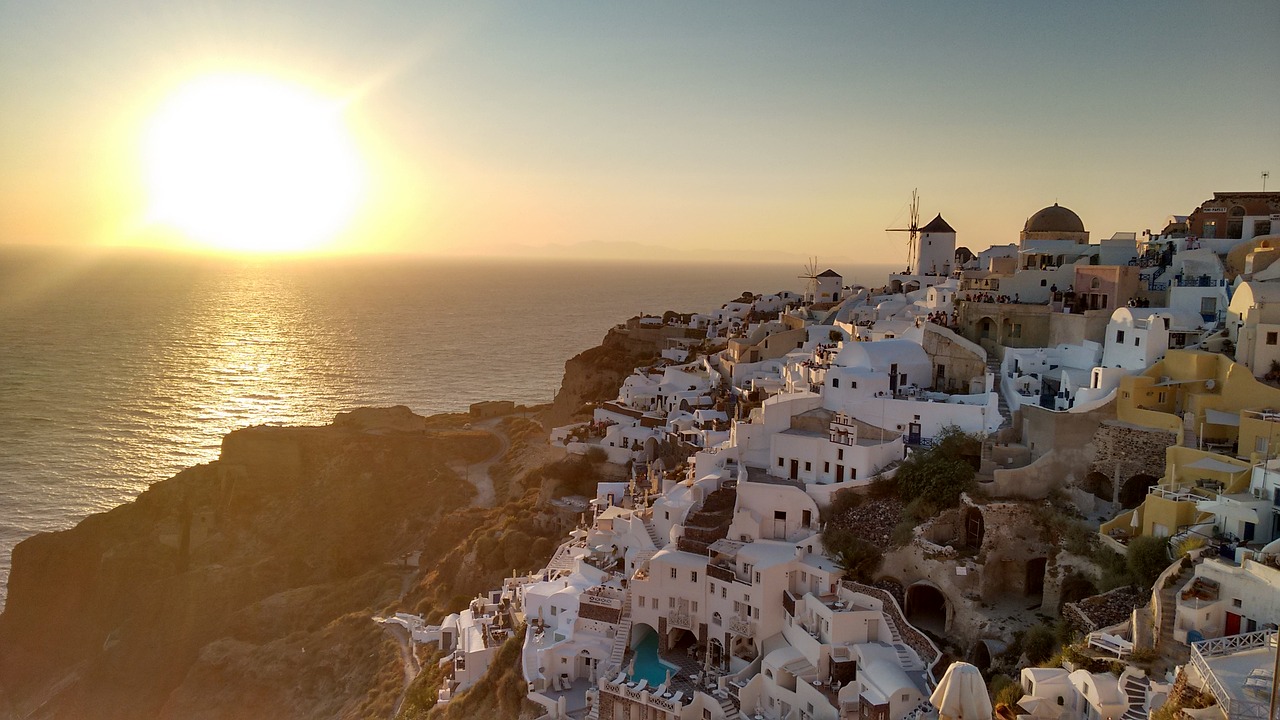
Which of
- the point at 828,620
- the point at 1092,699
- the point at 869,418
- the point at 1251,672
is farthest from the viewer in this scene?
the point at 869,418

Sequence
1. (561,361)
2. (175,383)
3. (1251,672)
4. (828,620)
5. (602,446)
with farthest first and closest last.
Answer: (561,361)
(175,383)
(602,446)
(828,620)
(1251,672)

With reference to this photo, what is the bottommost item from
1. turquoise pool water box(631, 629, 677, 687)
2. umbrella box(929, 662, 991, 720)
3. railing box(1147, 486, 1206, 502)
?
turquoise pool water box(631, 629, 677, 687)

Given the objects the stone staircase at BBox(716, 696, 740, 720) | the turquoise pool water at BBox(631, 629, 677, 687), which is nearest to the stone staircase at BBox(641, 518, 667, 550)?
the turquoise pool water at BBox(631, 629, 677, 687)

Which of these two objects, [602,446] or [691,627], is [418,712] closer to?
[691,627]

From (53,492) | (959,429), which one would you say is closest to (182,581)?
(53,492)

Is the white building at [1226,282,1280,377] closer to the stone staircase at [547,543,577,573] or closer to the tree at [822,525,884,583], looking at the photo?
the tree at [822,525,884,583]

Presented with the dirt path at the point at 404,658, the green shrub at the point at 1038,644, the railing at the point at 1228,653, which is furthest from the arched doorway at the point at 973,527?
the dirt path at the point at 404,658

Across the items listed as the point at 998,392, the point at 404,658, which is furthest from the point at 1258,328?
the point at 404,658

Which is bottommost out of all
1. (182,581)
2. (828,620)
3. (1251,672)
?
(182,581)
